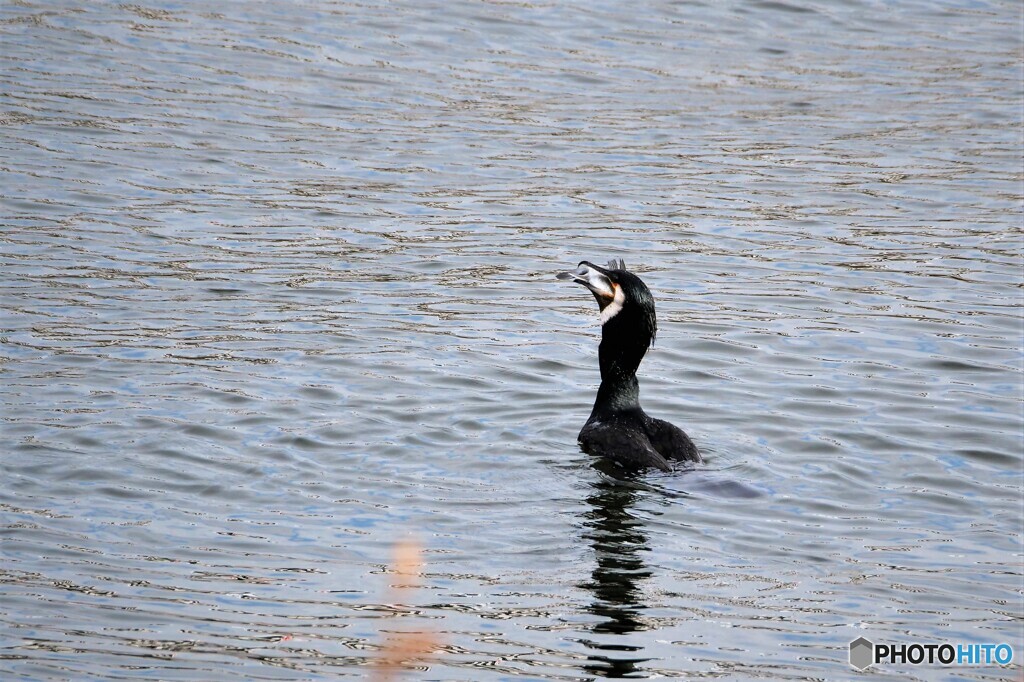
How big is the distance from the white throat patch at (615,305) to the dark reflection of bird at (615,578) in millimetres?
1208

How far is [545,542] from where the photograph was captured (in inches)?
297

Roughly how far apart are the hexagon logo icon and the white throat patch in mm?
3193

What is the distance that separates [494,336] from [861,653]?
18.2 ft

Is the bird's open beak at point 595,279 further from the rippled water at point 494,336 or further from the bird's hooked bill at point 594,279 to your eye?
the rippled water at point 494,336

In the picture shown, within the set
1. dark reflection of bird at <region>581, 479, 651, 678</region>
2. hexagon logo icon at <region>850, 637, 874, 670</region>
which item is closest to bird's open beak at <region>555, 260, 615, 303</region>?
dark reflection of bird at <region>581, 479, 651, 678</region>

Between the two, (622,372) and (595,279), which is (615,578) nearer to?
(622,372)

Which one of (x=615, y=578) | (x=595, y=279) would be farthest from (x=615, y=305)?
(x=615, y=578)

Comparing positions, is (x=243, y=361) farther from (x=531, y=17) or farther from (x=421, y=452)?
(x=531, y=17)

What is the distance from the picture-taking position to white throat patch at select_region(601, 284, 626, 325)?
921cm

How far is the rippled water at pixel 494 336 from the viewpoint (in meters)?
6.73

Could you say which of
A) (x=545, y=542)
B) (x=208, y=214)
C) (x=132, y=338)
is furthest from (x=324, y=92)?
(x=545, y=542)

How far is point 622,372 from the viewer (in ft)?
30.3

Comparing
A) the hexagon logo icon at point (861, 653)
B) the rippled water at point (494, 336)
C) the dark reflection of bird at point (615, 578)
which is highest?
the rippled water at point (494, 336)

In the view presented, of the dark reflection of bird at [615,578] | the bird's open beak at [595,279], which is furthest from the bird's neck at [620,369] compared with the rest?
the dark reflection of bird at [615,578]
